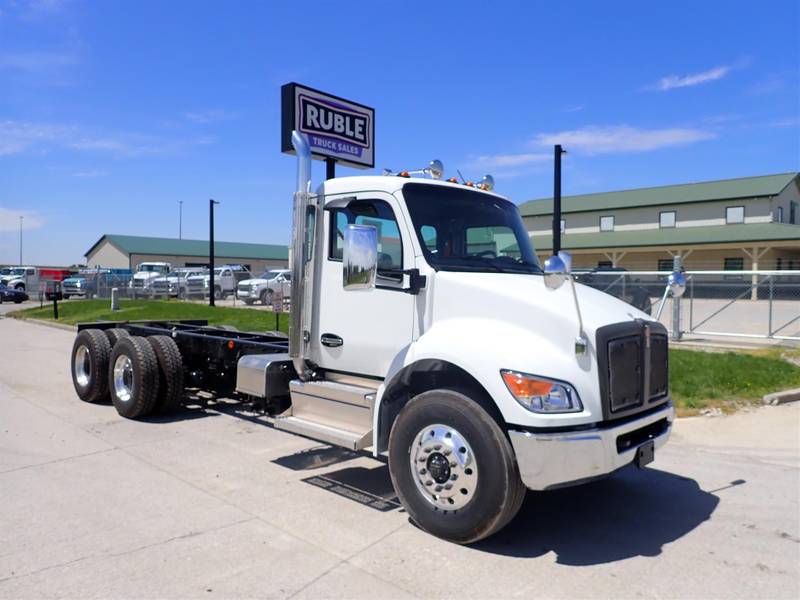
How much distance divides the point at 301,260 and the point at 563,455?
2.87 meters

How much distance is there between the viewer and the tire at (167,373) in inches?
302

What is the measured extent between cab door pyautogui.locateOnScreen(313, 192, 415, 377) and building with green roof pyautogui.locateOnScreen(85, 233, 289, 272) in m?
Answer: 61.9

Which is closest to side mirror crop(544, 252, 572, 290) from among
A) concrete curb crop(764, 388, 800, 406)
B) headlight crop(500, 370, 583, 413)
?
headlight crop(500, 370, 583, 413)

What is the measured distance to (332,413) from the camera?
5.27 m

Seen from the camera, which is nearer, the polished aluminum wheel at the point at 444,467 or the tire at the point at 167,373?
the polished aluminum wheel at the point at 444,467

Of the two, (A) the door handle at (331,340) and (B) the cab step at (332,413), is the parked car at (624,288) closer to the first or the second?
(A) the door handle at (331,340)

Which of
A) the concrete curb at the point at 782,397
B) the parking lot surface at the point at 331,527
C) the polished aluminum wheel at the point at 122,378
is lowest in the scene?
the parking lot surface at the point at 331,527

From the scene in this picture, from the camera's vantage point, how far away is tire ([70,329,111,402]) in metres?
8.60

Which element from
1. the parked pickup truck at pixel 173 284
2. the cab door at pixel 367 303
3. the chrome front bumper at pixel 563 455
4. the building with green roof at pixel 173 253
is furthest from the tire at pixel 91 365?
the building with green roof at pixel 173 253

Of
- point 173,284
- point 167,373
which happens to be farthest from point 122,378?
point 173,284

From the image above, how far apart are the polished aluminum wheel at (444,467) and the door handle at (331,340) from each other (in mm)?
1314

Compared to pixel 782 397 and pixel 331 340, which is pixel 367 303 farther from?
pixel 782 397

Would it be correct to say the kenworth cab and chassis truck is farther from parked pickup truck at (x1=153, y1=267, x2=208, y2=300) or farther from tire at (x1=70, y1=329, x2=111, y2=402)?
parked pickup truck at (x1=153, y1=267, x2=208, y2=300)

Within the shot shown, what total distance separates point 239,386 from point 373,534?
2.56 metres
